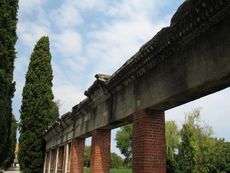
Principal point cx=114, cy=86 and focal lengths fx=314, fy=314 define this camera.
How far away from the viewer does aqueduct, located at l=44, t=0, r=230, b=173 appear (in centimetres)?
512

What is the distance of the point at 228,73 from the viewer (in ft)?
16.1

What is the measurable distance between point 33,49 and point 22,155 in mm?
8596

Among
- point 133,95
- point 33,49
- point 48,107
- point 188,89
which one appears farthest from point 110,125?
point 33,49

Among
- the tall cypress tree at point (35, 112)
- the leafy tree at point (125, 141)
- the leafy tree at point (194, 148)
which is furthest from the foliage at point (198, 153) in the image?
the leafy tree at point (125, 141)

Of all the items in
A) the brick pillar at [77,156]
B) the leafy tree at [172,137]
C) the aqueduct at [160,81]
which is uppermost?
the leafy tree at [172,137]

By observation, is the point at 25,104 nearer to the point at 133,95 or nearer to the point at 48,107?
the point at 48,107

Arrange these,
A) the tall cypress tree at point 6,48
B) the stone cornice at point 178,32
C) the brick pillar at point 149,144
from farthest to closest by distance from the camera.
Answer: the tall cypress tree at point 6,48 → the brick pillar at point 149,144 → the stone cornice at point 178,32

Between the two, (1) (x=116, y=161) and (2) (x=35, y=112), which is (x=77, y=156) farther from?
(1) (x=116, y=161)

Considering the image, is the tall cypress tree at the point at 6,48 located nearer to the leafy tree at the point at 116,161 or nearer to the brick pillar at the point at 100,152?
the brick pillar at the point at 100,152

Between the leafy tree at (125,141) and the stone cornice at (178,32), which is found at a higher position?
the leafy tree at (125,141)

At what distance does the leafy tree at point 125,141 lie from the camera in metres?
82.9

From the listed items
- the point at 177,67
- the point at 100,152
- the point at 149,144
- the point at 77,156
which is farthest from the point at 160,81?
the point at 77,156

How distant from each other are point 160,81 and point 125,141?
78.8 metres

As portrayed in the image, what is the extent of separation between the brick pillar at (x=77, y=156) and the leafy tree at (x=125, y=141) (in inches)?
2690
